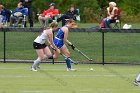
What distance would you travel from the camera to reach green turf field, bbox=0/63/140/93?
51.6 ft

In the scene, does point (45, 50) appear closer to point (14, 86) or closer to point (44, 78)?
point (44, 78)

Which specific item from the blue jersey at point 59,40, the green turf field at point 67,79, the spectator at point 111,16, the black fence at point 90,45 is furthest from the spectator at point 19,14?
the blue jersey at point 59,40

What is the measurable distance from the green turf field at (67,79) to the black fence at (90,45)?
1586mm

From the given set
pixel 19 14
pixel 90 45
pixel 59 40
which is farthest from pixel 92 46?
pixel 19 14

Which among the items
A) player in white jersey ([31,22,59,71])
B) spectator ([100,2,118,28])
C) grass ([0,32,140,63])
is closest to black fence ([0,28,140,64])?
grass ([0,32,140,63])

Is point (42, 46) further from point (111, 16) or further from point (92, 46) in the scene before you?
point (111, 16)

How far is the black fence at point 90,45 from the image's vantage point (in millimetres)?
24484

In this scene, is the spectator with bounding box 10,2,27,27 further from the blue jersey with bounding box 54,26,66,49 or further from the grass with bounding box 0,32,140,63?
the blue jersey with bounding box 54,26,66,49

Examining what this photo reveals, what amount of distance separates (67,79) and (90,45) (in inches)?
328

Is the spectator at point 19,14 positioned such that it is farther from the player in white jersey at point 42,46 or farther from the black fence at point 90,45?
the player in white jersey at point 42,46

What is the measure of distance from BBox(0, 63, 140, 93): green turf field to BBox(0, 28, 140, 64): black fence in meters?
1.59

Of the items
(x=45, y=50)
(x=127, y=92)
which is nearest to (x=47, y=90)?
(x=127, y=92)

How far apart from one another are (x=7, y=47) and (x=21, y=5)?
201 inches

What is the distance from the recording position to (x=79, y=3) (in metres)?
46.3
